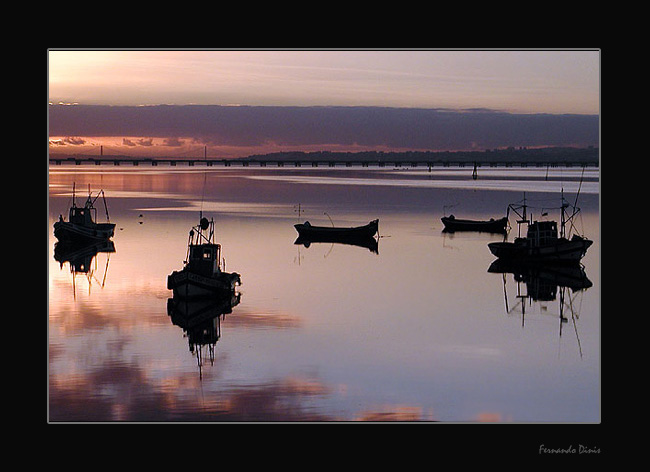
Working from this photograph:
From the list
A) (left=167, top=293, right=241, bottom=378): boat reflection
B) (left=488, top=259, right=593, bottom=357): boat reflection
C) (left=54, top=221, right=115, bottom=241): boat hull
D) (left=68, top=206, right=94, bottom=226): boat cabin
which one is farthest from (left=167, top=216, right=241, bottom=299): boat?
(left=68, top=206, right=94, bottom=226): boat cabin

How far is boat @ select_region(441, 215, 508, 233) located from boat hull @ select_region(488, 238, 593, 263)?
58.6ft

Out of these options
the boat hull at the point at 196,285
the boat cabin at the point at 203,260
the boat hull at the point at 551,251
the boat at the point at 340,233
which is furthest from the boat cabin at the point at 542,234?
the boat cabin at the point at 203,260

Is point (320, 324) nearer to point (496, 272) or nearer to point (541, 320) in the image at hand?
point (541, 320)

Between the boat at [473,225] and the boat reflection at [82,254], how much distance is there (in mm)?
21658

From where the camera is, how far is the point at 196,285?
34.1m

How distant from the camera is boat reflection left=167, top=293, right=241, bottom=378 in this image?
2894 cm

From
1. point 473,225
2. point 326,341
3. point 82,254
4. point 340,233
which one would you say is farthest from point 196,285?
point 473,225

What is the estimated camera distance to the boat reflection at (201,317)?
2894 cm

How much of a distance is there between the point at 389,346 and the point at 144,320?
324 inches

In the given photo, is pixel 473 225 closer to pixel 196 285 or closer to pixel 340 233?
pixel 340 233

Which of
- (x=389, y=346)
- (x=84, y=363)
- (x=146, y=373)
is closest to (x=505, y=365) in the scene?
(x=389, y=346)

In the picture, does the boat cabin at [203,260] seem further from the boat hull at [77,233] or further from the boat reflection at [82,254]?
the boat hull at [77,233]

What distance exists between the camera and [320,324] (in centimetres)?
3184

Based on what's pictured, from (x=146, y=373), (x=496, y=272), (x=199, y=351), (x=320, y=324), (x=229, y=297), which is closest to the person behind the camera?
(x=146, y=373)
